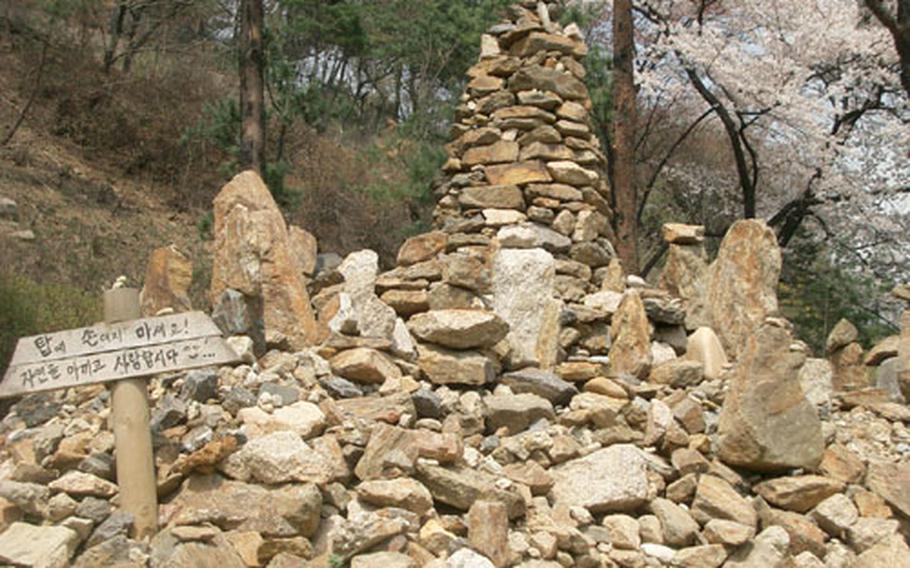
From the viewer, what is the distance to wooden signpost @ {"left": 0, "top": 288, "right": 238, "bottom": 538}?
11.6 ft

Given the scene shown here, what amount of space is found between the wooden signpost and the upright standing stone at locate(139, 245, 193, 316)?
1554 mm

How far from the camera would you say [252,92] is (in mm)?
8719

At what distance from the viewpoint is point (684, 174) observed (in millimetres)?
15094

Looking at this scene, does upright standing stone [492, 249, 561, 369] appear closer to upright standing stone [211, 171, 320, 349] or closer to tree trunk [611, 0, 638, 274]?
upright standing stone [211, 171, 320, 349]

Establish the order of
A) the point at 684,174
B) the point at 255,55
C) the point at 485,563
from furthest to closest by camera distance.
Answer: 1. the point at 684,174
2. the point at 255,55
3. the point at 485,563

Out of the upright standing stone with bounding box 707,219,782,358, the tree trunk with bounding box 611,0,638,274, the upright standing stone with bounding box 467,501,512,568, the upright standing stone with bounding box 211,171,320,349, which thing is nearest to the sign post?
the upright standing stone with bounding box 211,171,320,349

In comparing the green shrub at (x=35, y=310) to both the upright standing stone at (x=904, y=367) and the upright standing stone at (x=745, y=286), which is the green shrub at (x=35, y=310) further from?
the upright standing stone at (x=904, y=367)

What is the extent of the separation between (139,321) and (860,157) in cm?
1272

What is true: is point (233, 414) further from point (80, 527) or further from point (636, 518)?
point (636, 518)

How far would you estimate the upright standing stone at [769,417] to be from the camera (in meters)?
4.52

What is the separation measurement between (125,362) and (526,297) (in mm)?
2726

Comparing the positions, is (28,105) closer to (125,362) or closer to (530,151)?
(530,151)

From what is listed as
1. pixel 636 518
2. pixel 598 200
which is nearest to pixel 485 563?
pixel 636 518

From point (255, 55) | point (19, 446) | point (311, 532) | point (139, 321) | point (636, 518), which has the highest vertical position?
point (255, 55)
